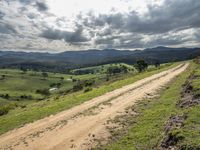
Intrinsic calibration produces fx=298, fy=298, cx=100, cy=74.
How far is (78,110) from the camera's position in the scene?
121ft

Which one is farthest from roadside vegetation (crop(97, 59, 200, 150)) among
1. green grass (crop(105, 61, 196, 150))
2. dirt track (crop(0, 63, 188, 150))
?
dirt track (crop(0, 63, 188, 150))

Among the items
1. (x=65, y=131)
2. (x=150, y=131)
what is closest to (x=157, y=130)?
(x=150, y=131)

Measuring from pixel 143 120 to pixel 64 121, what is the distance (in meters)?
8.42

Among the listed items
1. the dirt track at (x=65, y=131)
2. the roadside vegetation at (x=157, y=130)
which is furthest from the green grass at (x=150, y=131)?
the dirt track at (x=65, y=131)

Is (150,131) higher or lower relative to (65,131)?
higher

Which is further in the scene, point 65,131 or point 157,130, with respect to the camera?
point 65,131

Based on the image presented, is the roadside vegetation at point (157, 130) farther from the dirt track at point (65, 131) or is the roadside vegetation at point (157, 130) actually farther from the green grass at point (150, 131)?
the dirt track at point (65, 131)

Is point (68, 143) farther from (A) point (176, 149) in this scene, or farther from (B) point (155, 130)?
(A) point (176, 149)

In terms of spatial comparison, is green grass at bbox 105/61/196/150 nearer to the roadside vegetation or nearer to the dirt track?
the roadside vegetation

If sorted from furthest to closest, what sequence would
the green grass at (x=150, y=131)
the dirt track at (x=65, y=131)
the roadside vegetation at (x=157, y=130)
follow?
the dirt track at (x=65, y=131) → the green grass at (x=150, y=131) → the roadside vegetation at (x=157, y=130)

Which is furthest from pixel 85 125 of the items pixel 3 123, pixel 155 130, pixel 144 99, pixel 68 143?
pixel 144 99

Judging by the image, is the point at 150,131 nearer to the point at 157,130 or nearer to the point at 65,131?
the point at 157,130

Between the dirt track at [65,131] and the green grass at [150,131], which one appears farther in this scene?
the dirt track at [65,131]

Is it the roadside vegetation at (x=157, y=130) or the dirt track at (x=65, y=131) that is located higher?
the roadside vegetation at (x=157, y=130)
